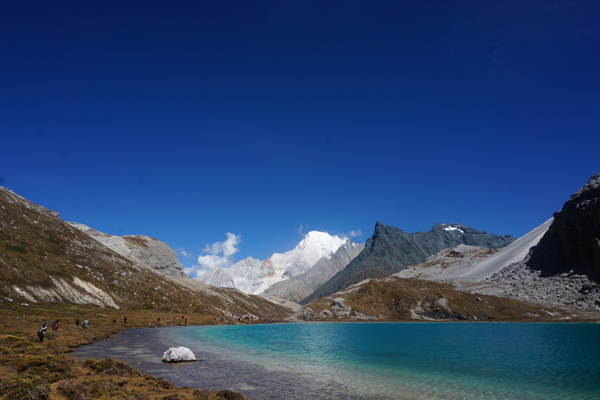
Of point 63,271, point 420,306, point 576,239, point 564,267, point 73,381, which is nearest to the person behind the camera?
point 73,381

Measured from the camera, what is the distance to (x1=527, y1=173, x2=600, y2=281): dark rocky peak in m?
152

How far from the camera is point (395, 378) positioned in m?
30.4

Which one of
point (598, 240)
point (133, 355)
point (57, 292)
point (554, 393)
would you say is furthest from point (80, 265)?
point (598, 240)

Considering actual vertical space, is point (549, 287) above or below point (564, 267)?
below

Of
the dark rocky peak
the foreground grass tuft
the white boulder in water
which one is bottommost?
the white boulder in water

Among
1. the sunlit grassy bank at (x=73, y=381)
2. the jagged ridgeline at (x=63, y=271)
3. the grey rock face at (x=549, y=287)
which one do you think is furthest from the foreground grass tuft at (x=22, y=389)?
the grey rock face at (x=549, y=287)

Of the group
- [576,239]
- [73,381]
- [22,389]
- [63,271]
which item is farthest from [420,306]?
[22,389]

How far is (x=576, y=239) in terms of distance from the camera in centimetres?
16350

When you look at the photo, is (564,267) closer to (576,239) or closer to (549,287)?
(576,239)

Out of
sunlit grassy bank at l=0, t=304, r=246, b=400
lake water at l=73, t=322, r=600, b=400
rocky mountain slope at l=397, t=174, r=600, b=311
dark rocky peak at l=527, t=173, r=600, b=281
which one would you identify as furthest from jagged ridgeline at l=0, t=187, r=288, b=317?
dark rocky peak at l=527, t=173, r=600, b=281

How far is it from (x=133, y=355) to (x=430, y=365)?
3523 centimetres

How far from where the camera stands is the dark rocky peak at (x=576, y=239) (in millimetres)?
152250

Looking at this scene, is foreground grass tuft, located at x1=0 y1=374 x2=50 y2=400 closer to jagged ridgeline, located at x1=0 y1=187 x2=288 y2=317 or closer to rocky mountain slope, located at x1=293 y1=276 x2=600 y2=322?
jagged ridgeline, located at x1=0 y1=187 x2=288 y2=317

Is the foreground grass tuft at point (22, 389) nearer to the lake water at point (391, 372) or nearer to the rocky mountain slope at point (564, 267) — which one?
the lake water at point (391, 372)
